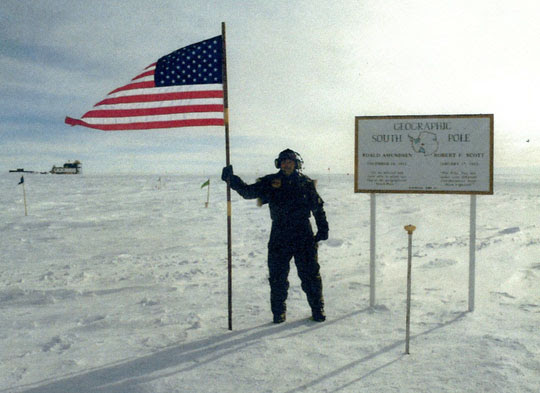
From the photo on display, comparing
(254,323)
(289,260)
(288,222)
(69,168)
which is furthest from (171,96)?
(69,168)

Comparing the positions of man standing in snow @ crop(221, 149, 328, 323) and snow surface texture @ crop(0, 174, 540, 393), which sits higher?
man standing in snow @ crop(221, 149, 328, 323)

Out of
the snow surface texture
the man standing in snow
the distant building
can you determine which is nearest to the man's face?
the man standing in snow

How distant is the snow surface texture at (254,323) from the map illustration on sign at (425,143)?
1932 mm

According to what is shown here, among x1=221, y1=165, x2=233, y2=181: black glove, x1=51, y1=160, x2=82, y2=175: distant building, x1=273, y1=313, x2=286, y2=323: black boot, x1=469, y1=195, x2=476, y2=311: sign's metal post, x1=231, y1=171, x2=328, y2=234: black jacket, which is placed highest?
x1=51, y1=160, x2=82, y2=175: distant building

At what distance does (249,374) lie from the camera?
2.90 metres

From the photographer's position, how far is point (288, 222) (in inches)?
152

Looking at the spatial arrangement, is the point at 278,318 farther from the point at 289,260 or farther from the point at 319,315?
the point at 289,260

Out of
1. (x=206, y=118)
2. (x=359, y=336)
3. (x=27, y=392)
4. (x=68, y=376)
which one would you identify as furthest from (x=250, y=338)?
(x=206, y=118)

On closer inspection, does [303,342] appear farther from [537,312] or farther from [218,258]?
[218,258]

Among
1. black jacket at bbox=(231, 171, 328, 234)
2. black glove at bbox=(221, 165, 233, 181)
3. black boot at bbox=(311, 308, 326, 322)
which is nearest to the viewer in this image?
black glove at bbox=(221, 165, 233, 181)

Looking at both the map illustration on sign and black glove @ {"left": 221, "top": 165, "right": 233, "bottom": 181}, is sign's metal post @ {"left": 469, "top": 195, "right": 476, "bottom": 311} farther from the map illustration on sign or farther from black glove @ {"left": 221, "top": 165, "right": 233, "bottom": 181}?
black glove @ {"left": 221, "top": 165, "right": 233, "bottom": 181}

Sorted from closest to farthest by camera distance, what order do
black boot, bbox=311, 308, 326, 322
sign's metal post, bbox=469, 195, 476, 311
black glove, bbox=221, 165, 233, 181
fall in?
black glove, bbox=221, 165, 233, 181 < black boot, bbox=311, 308, 326, 322 < sign's metal post, bbox=469, 195, 476, 311

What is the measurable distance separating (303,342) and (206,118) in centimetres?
254

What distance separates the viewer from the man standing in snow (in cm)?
385
